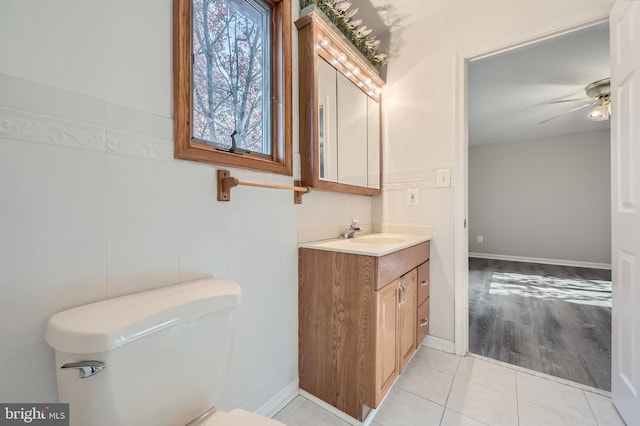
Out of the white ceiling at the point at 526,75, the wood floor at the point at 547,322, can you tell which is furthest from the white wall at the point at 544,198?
the wood floor at the point at 547,322

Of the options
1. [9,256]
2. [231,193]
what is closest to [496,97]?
[231,193]

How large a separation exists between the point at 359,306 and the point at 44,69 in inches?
50.9

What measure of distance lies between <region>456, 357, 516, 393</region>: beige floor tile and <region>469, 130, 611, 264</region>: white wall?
4156 millimetres

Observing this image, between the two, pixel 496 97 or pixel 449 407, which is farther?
pixel 496 97

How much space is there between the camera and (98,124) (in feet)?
2.46

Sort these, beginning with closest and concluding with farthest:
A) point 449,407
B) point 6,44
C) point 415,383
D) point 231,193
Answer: point 6,44
point 231,193
point 449,407
point 415,383

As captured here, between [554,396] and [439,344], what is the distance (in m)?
0.61

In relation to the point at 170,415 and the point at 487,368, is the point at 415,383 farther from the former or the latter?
the point at 170,415

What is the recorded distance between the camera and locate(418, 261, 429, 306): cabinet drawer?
169cm

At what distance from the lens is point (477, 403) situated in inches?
51.9

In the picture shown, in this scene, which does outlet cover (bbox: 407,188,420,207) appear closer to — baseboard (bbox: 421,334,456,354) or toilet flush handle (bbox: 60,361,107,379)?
baseboard (bbox: 421,334,456,354)

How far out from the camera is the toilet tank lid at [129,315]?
561mm

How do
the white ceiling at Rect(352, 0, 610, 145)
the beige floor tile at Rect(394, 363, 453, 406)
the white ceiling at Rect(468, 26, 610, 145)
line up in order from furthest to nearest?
the white ceiling at Rect(468, 26, 610, 145)
the white ceiling at Rect(352, 0, 610, 145)
the beige floor tile at Rect(394, 363, 453, 406)

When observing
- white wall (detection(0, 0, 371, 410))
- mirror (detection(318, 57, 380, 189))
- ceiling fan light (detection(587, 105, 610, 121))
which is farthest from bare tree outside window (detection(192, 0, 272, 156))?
ceiling fan light (detection(587, 105, 610, 121))
